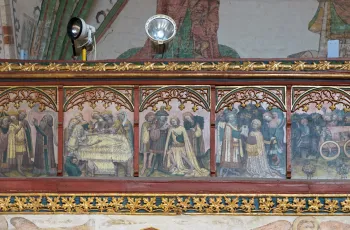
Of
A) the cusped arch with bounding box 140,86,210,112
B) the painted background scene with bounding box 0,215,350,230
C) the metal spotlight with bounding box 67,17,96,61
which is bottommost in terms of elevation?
the painted background scene with bounding box 0,215,350,230

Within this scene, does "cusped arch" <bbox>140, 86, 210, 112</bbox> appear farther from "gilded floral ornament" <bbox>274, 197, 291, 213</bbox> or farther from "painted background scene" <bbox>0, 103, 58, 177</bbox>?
"gilded floral ornament" <bbox>274, 197, 291, 213</bbox>

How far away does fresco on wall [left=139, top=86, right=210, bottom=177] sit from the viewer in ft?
40.6

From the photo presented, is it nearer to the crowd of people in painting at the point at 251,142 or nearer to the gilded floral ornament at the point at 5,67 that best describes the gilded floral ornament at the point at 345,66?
the crowd of people in painting at the point at 251,142

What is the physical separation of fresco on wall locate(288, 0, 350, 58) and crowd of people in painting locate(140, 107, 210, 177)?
5.32 m

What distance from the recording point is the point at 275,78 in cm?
1236

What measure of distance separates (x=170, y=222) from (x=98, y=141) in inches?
52.7

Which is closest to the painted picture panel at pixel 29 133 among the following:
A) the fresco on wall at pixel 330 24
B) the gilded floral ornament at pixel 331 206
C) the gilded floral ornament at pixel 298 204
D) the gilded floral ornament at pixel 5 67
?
the gilded floral ornament at pixel 5 67

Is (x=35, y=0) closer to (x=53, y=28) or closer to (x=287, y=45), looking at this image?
(x=53, y=28)

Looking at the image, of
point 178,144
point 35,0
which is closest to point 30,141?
point 178,144

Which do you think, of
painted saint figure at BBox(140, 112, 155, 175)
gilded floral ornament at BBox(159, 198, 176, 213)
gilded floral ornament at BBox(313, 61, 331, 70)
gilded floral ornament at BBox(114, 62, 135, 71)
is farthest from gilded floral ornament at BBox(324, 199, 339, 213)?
gilded floral ornament at BBox(114, 62, 135, 71)

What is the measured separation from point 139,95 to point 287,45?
18.1ft

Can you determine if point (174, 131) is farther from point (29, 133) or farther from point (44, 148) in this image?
point (29, 133)

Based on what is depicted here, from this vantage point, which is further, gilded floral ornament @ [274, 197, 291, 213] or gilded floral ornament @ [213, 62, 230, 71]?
gilded floral ornament @ [213, 62, 230, 71]

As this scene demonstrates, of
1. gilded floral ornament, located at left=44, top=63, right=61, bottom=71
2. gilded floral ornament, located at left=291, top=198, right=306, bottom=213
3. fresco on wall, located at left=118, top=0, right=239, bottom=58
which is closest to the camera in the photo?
gilded floral ornament, located at left=291, top=198, right=306, bottom=213
